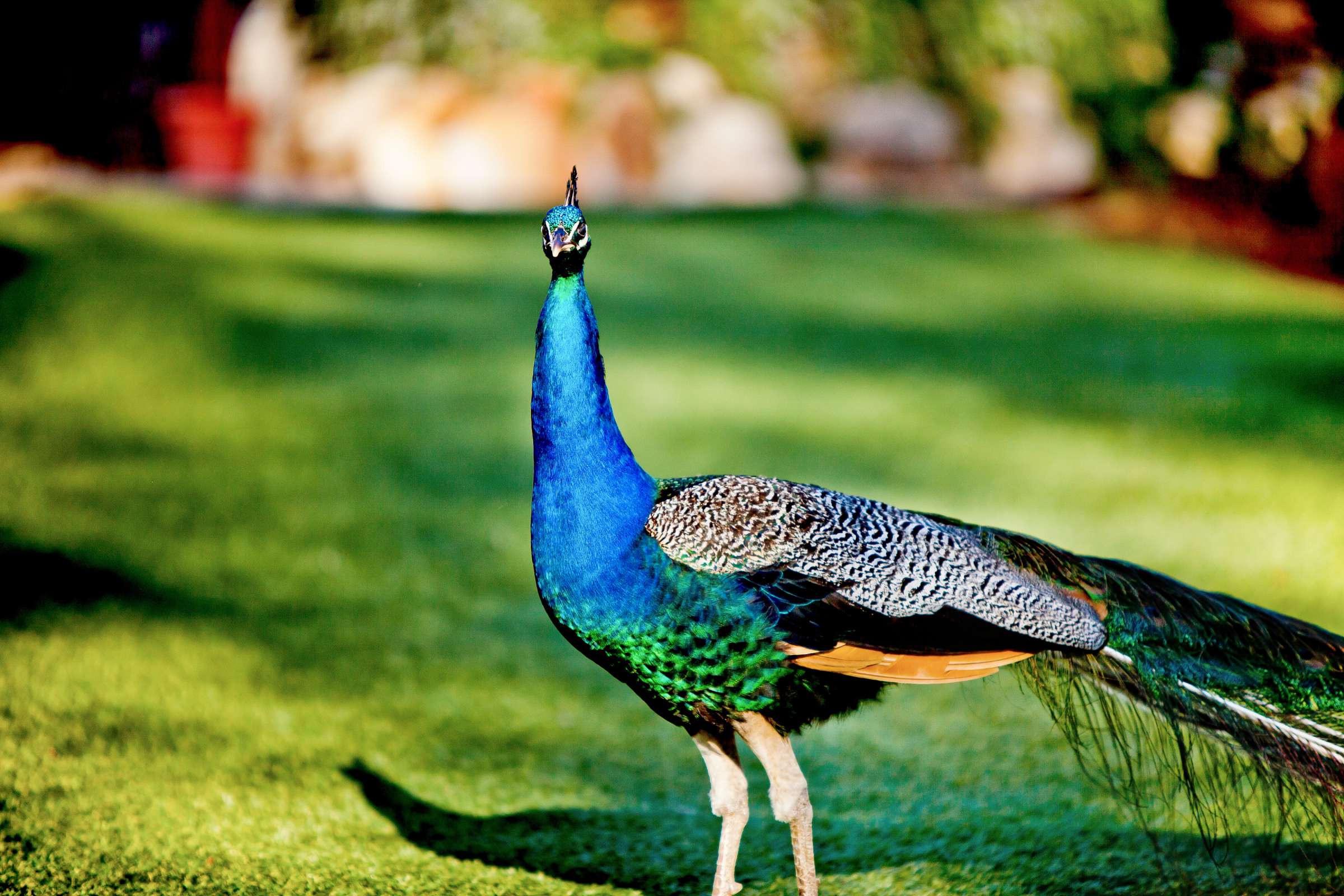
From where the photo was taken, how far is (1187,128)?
34.9 ft

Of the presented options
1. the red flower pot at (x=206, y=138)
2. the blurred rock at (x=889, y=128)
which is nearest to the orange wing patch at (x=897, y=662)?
the blurred rock at (x=889, y=128)

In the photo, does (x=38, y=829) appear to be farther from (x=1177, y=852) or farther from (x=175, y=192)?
(x=175, y=192)

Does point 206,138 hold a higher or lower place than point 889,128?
lower

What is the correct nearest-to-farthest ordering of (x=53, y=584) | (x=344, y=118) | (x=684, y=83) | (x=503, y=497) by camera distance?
(x=53, y=584) < (x=503, y=497) < (x=684, y=83) < (x=344, y=118)

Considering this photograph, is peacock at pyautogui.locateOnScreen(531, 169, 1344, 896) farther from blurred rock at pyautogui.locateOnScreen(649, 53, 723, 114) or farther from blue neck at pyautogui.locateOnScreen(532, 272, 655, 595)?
blurred rock at pyautogui.locateOnScreen(649, 53, 723, 114)

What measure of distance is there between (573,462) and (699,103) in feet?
27.5

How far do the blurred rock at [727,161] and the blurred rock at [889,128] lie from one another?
1.93 feet

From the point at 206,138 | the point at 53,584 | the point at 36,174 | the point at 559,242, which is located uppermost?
the point at 206,138

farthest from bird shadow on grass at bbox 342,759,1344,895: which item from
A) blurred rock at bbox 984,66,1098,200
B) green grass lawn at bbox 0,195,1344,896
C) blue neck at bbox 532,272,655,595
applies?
blurred rock at bbox 984,66,1098,200

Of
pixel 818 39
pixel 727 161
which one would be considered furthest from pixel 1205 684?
pixel 818 39

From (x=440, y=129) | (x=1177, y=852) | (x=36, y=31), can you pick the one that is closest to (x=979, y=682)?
(x=1177, y=852)

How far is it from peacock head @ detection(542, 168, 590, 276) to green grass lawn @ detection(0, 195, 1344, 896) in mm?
1150

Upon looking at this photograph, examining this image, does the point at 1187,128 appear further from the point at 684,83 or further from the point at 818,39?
the point at 684,83

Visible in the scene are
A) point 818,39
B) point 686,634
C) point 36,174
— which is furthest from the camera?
point 818,39
